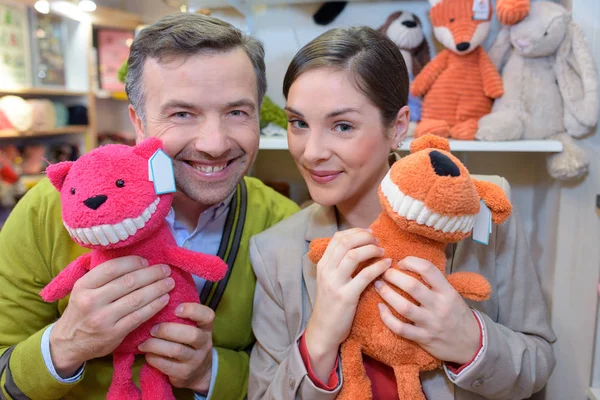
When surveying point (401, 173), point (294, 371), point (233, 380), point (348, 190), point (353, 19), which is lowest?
point (233, 380)

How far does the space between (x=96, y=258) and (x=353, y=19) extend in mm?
1338

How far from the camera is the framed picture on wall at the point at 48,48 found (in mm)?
3189

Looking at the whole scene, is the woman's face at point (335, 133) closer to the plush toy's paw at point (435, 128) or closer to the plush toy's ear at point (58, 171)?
the plush toy's ear at point (58, 171)

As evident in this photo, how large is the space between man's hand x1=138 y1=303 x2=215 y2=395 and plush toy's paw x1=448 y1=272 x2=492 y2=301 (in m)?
0.45

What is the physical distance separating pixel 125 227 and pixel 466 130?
1107 mm

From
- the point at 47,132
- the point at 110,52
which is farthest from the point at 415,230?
the point at 110,52

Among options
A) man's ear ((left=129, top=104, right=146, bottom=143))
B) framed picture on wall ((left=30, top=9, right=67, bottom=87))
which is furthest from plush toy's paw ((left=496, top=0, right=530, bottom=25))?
framed picture on wall ((left=30, top=9, right=67, bottom=87))

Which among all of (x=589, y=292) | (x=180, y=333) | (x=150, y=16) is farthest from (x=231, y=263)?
(x=150, y=16)

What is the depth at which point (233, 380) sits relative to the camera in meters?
1.01

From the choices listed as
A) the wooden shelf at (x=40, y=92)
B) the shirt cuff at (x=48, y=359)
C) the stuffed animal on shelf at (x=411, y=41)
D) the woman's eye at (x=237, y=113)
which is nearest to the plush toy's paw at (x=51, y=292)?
the shirt cuff at (x=48, y=359)

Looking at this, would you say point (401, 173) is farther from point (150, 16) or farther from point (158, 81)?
point (150, 16)

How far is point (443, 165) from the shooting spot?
0.66 m

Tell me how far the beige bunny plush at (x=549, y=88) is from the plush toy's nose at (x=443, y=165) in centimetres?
83

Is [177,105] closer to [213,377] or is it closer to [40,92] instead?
[213,377]
